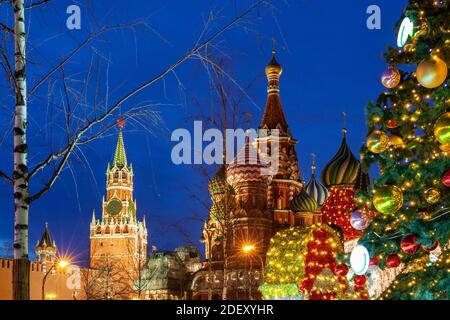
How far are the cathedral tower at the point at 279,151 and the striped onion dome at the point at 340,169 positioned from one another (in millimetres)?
10088

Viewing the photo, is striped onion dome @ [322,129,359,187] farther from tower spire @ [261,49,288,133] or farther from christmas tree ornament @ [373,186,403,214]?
christmas tree ornament @ [373,186,403,214]

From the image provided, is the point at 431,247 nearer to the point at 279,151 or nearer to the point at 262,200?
Answer: the point at 262,200

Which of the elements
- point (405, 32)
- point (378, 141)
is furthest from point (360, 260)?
point (405, 32)

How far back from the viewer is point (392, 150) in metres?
7.77

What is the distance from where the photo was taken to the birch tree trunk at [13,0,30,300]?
5.85 m

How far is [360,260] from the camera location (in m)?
7.82

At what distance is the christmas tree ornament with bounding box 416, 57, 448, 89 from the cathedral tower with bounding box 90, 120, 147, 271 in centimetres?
7942

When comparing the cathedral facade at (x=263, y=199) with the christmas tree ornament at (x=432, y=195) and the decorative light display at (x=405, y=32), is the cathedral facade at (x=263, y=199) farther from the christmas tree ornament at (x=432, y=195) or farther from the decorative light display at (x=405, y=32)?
the christmas tree ornament at (x=432, y=195)

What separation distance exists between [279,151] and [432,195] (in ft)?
137

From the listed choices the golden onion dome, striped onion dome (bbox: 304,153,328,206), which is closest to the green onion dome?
striped onion dome (bbox: 304,153,328,206)

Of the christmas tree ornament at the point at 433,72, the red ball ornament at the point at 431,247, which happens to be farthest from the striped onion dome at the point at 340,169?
the christmas tree ornament at the point at 433,72
